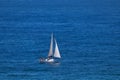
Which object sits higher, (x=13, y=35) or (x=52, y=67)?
(x=13, y=35)

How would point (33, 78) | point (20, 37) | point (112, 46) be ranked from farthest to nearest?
point (20, 37) < point (112, 46) < point (33, 78)

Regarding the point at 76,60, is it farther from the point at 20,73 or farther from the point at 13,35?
the point at 13,35

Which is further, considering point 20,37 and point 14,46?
point 20,37

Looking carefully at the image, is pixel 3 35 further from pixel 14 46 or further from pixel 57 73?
pixel 57 73

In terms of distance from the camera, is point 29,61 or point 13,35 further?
point 13,35

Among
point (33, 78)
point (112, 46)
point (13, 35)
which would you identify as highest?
point (13, 35)

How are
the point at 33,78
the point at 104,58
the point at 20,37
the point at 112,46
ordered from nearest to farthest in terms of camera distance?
the point at 33,78, the point at 104,58, the point at 112,46, the point at 20,37

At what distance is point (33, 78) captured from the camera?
456ft

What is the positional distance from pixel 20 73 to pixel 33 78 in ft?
17.1

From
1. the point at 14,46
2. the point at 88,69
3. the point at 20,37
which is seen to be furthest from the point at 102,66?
the point at 20,37

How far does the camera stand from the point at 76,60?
156750 mm

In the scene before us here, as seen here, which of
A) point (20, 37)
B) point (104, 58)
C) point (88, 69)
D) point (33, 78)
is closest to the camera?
point (33, 78)

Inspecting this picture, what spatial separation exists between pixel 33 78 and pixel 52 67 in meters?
11.7

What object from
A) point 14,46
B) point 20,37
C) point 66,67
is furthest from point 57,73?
point 20,37
